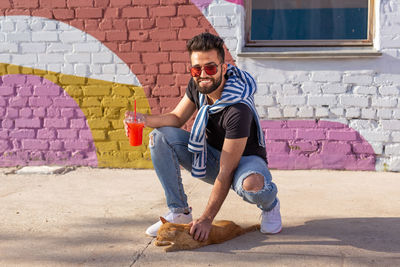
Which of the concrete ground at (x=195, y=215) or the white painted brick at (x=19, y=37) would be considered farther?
the white painted brick at (x=19, y=37)

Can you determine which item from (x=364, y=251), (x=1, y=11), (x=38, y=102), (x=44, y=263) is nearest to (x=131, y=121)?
(x=44, y=263)

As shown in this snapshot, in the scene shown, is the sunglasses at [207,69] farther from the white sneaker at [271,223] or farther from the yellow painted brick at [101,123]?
the yellow painted brick at [101,123]

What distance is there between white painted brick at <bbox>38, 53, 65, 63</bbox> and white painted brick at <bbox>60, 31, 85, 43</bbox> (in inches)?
6.7

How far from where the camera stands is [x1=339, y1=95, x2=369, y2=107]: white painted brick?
4324 millimetres

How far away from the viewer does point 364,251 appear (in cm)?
227

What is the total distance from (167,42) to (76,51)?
3.07ft

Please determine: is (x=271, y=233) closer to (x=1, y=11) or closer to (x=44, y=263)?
(x=44, y=263)

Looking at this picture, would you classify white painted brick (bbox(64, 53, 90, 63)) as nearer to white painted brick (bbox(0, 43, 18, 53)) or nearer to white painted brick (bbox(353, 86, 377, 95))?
white painted brick (bbox(0, 43, 18, 53))

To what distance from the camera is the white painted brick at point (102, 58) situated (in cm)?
462

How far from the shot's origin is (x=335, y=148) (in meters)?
4.38

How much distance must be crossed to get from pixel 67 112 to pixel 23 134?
0.54m

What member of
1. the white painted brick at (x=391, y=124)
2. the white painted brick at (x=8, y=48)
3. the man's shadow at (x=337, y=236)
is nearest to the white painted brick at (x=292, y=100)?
the white painted brick at (x=391, y=124)

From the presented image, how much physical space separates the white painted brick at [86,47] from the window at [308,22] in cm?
150

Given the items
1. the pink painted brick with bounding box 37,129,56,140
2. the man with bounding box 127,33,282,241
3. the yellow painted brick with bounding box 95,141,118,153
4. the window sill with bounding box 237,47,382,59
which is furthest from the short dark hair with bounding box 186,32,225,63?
the pink painted brick with bounding box 37,129,56,140
